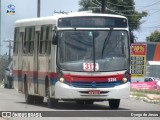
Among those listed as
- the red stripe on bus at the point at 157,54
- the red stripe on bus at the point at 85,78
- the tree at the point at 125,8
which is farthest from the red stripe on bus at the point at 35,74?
the tree at the point at 125,8

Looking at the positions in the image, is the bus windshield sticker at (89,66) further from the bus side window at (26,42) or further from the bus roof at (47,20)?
the bus side window at (26,42)

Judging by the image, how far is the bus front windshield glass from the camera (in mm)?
22125

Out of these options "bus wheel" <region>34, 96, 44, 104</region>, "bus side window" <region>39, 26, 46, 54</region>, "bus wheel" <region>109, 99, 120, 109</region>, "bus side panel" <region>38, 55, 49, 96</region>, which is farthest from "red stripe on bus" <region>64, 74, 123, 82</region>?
"bus wheel" <region>34, 96, 44, 104</region>

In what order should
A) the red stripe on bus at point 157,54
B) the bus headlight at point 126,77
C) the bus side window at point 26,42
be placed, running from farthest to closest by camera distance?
the red stripe on bus at point 157,54, the bus side window at point 26,42, the bus headlight at point 126,77

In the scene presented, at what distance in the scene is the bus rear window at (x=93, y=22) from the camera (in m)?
22.5

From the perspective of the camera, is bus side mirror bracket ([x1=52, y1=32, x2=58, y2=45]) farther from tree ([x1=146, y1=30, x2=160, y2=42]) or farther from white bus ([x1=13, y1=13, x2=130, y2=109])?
tree ([x1=146, y1=30, x2=160, y2=42])

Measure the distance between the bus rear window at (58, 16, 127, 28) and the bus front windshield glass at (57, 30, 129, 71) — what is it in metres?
0.24

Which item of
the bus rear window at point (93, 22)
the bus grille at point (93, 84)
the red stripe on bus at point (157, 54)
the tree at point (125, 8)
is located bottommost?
the red stripe on bus at point (157, 54)

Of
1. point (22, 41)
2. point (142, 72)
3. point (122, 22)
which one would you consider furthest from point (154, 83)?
point (122, 22)

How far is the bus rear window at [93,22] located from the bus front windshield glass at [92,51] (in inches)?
9.4

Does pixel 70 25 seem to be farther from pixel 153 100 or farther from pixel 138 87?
pixel 138 87

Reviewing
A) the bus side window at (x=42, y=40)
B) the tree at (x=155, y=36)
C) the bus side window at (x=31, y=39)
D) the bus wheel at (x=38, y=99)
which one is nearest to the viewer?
the bus side window at (x=42, y=40)

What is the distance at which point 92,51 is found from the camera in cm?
2227

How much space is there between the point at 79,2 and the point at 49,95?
191 feet
